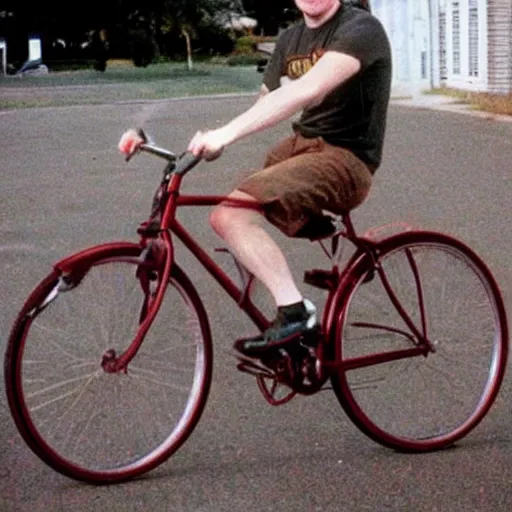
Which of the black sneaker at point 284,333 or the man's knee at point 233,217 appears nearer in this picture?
the man's knee at point 233,217

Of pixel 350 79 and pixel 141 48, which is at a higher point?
pixel 350 79

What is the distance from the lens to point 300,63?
510 cm

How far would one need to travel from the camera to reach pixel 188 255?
33.1ft

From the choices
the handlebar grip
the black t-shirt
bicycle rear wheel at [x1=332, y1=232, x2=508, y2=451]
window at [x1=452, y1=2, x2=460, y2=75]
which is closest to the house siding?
window at [x1=452, y1=2, x2=460, y2=75]

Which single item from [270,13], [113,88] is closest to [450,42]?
Result: [113,88]

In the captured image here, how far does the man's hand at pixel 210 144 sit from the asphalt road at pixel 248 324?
1.01 m

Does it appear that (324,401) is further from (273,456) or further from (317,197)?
(317,197)

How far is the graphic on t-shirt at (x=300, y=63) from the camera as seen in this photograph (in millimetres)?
5035

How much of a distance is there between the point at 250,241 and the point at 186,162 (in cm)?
29

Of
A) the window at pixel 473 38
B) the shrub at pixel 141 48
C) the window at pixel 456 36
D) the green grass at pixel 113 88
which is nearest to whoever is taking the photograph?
the window at pixel 473 38

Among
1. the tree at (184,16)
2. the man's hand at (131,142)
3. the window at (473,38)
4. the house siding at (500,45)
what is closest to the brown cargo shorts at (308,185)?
the man's hand at (131,142)

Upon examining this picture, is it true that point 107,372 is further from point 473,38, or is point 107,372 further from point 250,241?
point 473,38

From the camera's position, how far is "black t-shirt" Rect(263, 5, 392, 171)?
4977mm

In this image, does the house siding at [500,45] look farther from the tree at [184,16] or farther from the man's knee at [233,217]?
the tree at [184,16]
